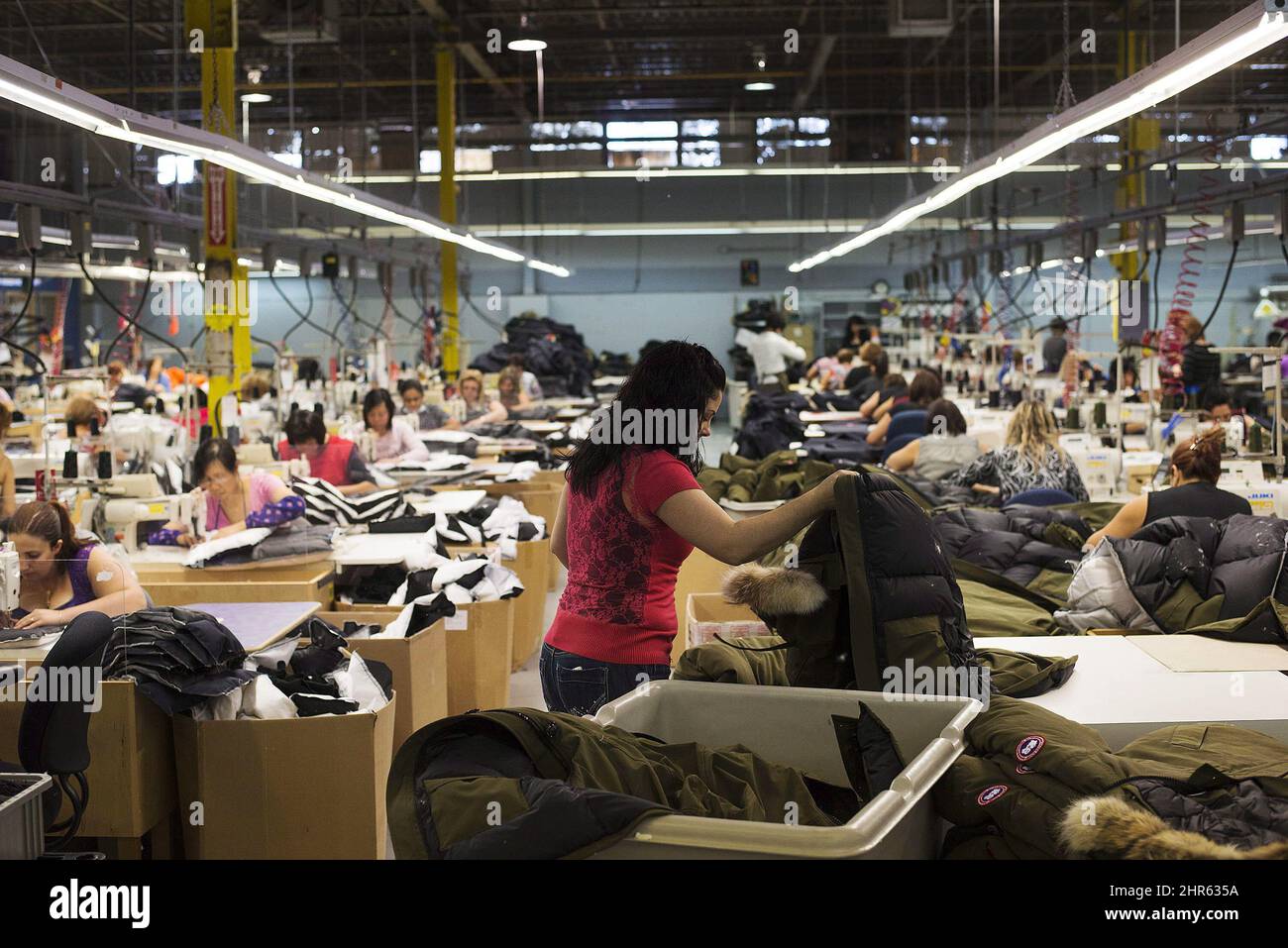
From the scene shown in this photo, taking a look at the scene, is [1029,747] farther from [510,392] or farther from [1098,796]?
[510,392]

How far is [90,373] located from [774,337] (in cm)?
945

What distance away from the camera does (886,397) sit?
34.1 feet

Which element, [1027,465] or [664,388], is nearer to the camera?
[664,388]

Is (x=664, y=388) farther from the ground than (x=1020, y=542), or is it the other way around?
(x=664, y=388)

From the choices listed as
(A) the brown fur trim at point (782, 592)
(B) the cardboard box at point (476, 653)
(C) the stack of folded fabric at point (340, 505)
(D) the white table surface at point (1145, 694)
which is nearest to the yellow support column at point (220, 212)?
(C) the stack of folded fabric at point (340, 505)

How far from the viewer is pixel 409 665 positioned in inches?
154

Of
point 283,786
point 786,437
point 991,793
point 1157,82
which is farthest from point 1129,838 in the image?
point 786,437

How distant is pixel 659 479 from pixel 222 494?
10.7ft

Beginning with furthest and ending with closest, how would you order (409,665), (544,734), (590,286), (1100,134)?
1. (590,286)
2. (1100,134)
3. (409,665)
4. (544,734)

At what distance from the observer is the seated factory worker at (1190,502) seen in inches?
178

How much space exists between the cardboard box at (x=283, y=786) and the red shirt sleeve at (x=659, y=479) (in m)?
1.10

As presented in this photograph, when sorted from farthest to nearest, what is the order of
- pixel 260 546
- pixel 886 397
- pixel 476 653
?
pixel 886 397 → pixel 260 546 → pixel 476 653
